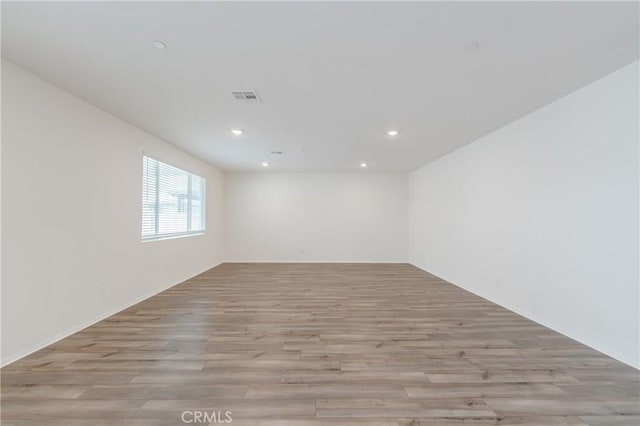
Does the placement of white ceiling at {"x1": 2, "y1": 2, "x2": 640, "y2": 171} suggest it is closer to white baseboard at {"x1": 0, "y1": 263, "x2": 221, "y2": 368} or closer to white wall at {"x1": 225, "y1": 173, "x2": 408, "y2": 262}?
white baseboard at {"x1": 0, "y1": 263, "x2": 221, "y2": 368}

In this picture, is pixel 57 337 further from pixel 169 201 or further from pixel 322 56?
pixel 322 56

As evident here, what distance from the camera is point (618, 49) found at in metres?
2.12

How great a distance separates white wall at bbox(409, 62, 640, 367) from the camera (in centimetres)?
238

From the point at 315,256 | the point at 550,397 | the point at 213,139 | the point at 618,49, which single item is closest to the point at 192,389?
the point at 550,397

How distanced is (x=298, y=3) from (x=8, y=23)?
1949 mm

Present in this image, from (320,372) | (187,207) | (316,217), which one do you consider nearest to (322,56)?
(320,372)

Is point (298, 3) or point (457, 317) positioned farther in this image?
point (457, 317)

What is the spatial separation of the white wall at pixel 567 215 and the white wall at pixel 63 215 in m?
5.20

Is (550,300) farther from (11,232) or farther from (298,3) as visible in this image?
(11,232)

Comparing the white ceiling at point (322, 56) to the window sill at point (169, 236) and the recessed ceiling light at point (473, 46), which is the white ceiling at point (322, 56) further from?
the window sill at point (169, 236)

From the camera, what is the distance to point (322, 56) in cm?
217

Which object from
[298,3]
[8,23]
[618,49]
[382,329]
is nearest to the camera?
[298,3]

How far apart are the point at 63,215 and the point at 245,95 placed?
223cm

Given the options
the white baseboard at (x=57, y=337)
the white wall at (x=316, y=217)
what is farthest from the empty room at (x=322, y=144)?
the white wall at (x=316, y=217)
